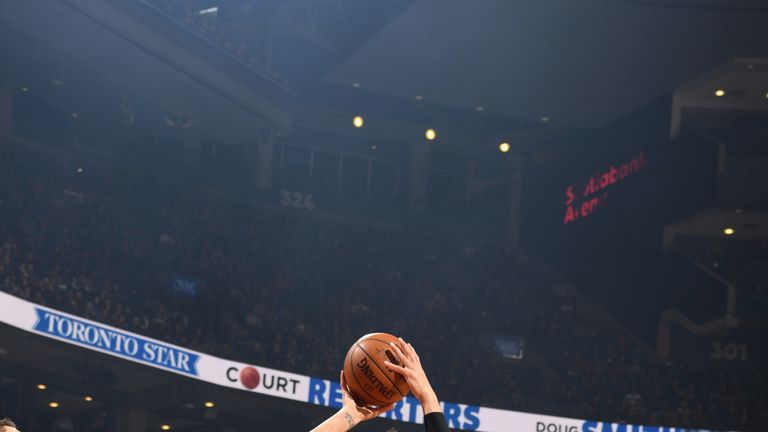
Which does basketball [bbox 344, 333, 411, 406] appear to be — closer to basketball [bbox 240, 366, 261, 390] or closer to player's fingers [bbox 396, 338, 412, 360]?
player's fingers [bbox 396, 338, 412, 360]

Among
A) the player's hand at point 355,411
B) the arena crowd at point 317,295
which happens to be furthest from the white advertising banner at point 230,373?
the player's hand at point 355,411

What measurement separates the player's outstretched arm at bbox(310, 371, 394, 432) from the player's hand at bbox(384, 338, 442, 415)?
0.40m

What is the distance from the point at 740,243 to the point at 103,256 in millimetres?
18820

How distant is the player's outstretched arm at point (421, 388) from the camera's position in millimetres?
3113

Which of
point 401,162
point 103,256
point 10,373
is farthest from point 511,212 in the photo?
point 10,373

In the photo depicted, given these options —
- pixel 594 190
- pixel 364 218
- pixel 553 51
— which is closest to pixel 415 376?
pixel 553 51

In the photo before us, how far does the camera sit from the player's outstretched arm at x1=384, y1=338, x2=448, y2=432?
10.2 feet

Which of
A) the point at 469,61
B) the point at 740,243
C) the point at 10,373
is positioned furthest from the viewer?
the point at 740,243

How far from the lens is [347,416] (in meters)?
3.73

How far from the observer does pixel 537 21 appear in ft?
79.8

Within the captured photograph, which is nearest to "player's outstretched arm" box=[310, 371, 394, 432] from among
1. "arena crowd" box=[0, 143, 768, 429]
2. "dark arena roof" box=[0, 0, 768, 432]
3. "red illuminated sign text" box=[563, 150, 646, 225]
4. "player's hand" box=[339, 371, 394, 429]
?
"player's hand" box=[339, 371, 394, 429]

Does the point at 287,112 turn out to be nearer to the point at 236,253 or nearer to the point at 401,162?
the point at 236,253

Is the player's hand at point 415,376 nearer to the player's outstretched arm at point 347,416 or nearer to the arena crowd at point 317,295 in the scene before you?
the player's outstretched arm at point 347,416

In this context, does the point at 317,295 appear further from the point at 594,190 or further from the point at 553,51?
the point at 594,190
